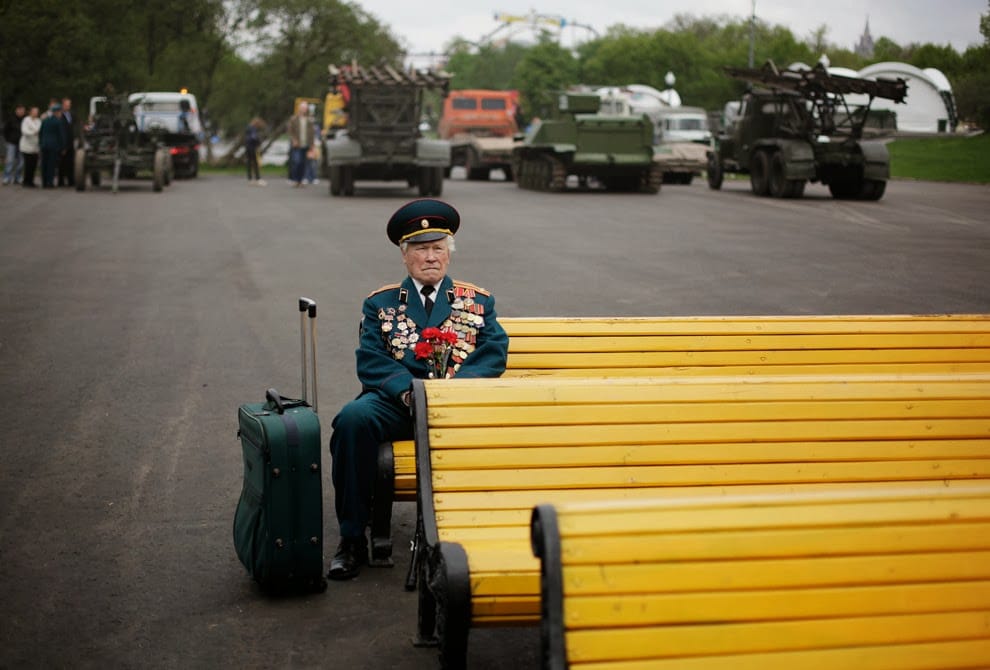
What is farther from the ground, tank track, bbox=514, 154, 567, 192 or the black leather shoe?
the black leather shoe

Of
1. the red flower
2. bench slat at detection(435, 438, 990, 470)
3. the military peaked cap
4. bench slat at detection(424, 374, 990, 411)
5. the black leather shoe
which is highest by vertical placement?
the military peaked cap

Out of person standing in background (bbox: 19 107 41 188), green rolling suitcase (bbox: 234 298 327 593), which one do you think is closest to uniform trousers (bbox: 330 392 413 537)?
green rolling suitcase (bbox: 234 298 327 593)

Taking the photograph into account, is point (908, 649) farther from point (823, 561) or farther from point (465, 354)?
point (465, 354)

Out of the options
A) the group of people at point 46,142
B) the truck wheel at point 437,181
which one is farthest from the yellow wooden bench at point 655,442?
the group of people at point 46,142

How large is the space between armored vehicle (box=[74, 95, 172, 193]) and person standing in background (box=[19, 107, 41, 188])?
1.15 metres

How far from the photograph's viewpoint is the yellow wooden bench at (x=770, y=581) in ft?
9.62

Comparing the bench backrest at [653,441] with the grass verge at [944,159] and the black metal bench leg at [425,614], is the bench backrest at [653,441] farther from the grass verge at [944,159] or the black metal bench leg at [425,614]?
the grass verge at [944,159]

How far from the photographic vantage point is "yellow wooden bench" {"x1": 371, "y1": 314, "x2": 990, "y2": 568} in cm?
598

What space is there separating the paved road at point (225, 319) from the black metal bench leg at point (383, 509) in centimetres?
11

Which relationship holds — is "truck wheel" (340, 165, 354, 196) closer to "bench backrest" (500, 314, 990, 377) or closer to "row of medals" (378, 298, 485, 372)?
"bench backrest" (500, 314, 990, 377)

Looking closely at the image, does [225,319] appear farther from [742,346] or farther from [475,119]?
[475,119]

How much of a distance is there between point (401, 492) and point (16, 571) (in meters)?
1.61

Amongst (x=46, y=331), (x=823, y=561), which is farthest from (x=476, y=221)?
(x=823, y=561)

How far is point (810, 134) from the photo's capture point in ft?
96.8
